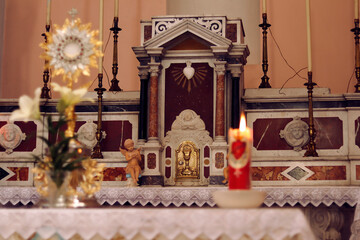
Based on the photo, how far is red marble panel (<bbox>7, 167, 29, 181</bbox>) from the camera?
6195 millimetres

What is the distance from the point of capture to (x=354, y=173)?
5.82 metres

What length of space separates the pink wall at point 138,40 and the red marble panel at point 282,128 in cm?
175

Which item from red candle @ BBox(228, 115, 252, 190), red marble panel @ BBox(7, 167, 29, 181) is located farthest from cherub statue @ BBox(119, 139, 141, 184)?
red candle @ BBox(228, 115, 252, 190)

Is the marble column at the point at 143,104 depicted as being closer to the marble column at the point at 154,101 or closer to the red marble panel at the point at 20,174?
the marble column at the point at 154,101

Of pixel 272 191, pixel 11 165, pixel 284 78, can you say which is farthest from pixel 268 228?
pixel 284 78

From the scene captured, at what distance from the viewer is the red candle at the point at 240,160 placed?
242 cm

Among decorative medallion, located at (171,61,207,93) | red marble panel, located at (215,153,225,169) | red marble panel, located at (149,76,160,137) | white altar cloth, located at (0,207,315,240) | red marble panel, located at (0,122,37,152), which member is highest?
decorative medallion, located at (171,61,207,93)

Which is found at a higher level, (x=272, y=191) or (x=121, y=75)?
(x=121, y=75)

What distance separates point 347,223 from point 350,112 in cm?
112

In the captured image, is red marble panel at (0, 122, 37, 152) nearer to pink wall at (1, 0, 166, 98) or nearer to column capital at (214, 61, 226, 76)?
column capital at (214, 61, 226, 76)

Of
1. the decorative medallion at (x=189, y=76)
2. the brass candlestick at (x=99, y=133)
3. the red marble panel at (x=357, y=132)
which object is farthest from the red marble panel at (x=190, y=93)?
the red marble panel at (x=357, y=132)

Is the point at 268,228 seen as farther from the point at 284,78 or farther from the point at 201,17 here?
the point at 284,78

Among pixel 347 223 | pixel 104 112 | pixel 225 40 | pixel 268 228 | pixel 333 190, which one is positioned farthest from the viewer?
pixel 104 112

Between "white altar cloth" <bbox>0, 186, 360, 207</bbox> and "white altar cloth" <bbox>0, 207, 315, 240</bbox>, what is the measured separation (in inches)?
120
